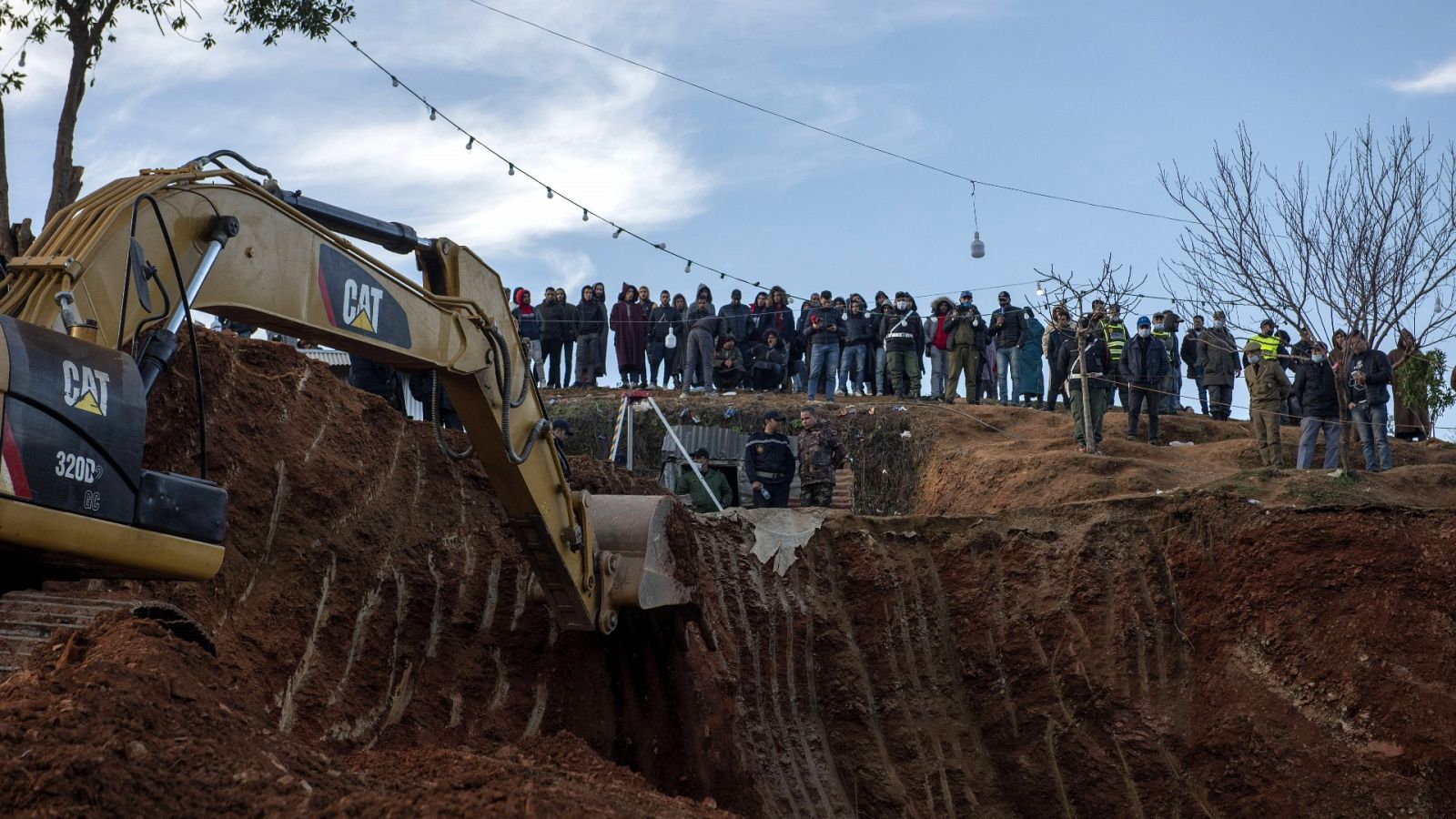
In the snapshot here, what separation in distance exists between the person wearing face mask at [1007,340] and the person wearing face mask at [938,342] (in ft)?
2.94

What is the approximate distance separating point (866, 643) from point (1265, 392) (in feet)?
29.7

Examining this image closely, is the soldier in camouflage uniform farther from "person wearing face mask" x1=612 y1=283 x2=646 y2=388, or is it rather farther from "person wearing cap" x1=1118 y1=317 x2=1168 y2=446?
"person wearing face mask" x1=612 y1=283 x2=646 y2=388

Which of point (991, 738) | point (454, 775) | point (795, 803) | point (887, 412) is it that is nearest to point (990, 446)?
point (887, 412)

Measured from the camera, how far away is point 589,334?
2189cm

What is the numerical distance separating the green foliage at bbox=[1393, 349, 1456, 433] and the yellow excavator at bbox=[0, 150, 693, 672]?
1565 centimetres

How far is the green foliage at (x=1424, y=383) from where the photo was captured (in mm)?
19312

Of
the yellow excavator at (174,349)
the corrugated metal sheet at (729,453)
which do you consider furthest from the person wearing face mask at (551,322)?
the yellow excavator at (174,349)

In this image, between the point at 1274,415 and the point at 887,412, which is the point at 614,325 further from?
the point at 1274,415

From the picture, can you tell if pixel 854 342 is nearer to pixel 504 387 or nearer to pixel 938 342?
pixel 938 342

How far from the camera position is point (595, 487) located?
11.1 metres

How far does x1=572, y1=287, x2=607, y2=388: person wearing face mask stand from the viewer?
21734mm

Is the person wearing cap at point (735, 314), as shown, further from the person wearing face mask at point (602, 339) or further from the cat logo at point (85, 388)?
the cat logo at point (85, 388)

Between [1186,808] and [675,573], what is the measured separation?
434 centimetres

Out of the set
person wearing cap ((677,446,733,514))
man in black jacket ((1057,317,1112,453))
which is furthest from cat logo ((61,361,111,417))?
man in black jacket ((1057,317,1112,453))
